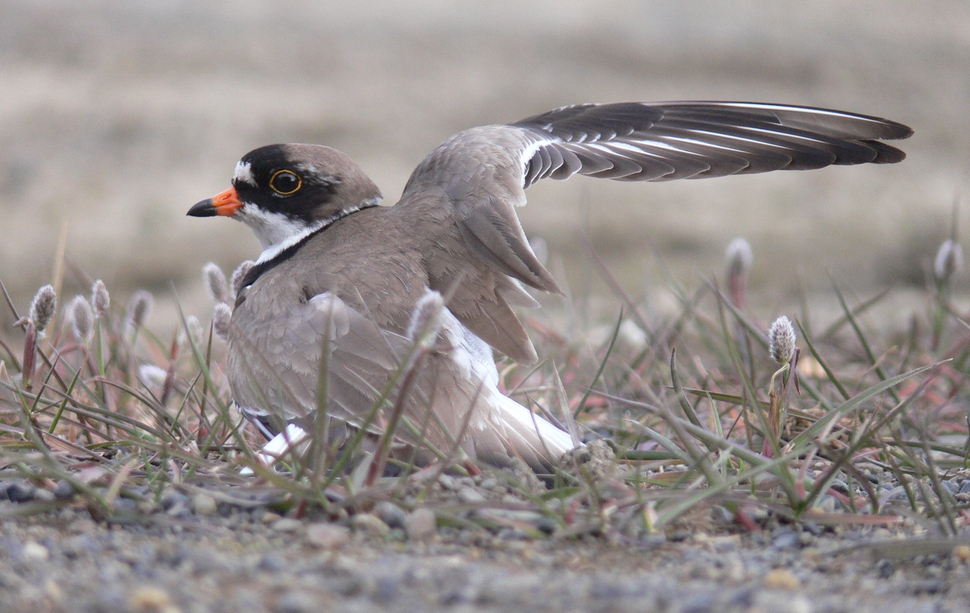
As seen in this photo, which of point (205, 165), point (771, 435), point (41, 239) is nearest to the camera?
point (771, 435)

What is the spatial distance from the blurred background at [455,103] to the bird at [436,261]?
3.56 meters

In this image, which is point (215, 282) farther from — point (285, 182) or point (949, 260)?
point (949, 260)

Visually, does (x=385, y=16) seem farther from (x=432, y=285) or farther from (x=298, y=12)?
(x=432, y=285)

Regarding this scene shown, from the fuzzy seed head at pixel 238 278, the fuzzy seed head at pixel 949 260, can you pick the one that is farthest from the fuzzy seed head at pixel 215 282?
the fuzzy seed head at pixel 949 260

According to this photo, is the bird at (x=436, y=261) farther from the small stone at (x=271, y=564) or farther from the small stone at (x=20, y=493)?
the small stone at (x=20, y=493)

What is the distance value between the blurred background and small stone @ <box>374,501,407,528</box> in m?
5.05

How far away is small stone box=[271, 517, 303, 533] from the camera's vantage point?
1784mm

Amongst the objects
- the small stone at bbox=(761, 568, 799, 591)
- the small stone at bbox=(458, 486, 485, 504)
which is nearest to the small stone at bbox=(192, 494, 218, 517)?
the small stone at bbox=(458, 486, 485, 504)

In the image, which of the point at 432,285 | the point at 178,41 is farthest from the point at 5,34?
the point at 432,285

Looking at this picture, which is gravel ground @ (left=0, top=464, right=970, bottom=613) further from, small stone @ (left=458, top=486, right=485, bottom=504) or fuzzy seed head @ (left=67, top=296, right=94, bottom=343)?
fuzzy seed head @ (left=67, top=296, right=94, bottom=343)

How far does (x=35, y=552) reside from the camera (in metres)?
1.65

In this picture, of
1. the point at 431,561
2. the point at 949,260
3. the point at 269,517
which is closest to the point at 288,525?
the point at 269,517

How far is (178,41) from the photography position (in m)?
7.92

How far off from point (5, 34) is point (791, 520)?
25.2 ft
